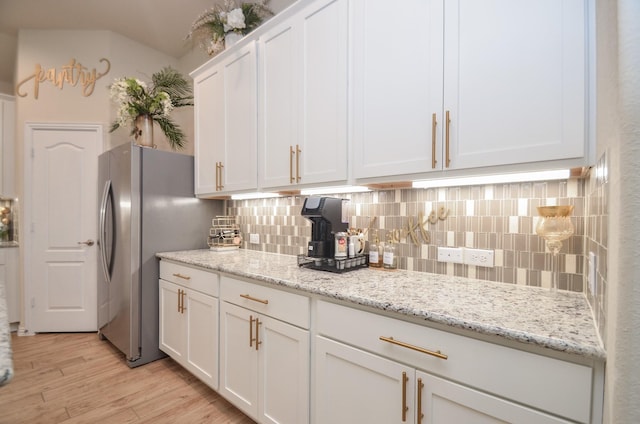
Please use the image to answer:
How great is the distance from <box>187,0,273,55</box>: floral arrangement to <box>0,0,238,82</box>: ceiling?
0.82 ft

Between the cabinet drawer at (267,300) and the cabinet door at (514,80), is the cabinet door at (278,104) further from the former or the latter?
the cabinet door at (514,80)

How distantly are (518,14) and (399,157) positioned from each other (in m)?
0.67

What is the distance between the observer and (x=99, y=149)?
127 inches

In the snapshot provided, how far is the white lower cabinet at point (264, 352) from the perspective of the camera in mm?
1398

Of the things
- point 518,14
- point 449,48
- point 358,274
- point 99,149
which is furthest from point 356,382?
point 99,149

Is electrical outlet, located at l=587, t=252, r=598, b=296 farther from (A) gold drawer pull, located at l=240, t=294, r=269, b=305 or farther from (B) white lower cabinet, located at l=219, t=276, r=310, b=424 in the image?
(A) gold drawer pull, located at l=240, t=294, r=269, b=305

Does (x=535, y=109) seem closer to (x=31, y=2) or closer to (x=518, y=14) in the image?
(x=518, y=14)

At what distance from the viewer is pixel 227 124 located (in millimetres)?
2377

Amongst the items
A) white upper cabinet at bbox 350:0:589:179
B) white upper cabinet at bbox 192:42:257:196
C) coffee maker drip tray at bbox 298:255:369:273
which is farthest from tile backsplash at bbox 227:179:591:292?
white upper cabinet at bbox 192:42:257:196

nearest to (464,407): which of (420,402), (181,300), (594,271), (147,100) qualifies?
(420,402)

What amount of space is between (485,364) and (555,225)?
2.10 feet

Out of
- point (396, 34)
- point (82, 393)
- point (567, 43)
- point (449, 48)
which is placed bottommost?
point (82, 393)

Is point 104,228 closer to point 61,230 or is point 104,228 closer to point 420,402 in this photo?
point 61,230

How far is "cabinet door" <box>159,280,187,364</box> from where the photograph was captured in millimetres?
2219
